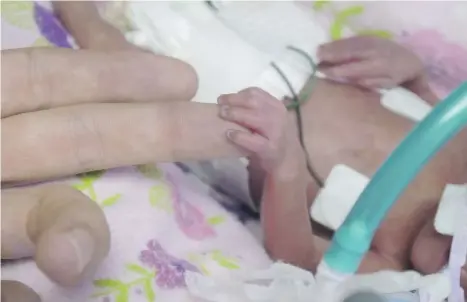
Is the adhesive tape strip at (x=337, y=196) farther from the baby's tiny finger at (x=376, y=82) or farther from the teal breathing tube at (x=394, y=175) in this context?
the teal breathing tube at (x=394, y=175)

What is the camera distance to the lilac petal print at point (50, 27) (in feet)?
3.13

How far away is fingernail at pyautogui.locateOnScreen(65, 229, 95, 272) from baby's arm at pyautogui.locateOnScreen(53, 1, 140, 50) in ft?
1.45

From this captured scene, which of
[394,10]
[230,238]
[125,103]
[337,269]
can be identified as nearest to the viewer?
[337,269]

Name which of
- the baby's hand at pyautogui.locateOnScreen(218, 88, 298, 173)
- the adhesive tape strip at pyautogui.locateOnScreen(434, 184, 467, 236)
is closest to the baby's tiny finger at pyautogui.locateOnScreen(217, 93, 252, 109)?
the baby's hand at pyautogui.locateOnScreen(218, 88, 298, 173)

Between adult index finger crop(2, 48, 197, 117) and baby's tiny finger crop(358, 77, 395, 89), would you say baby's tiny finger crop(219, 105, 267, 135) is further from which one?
baby's tiny finger crop(358, 77, 395, 89)

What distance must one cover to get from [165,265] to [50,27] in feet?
1.29

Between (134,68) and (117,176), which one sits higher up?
(134,68)

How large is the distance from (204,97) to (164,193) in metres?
0.18

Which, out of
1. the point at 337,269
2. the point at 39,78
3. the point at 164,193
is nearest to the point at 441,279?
the point at 337,269

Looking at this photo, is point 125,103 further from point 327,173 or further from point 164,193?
point 327,173

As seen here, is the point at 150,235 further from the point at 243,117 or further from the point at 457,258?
the point at 457,258

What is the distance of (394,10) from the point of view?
1.12 metres

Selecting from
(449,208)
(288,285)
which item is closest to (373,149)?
(449,208)

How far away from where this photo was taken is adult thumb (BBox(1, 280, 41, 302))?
2.03 feet
